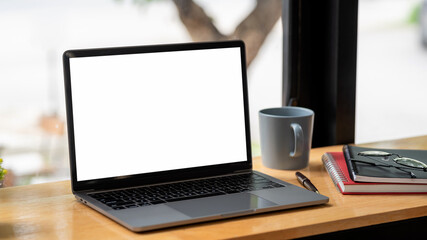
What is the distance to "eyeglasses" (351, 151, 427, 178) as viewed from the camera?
1430 millimetres

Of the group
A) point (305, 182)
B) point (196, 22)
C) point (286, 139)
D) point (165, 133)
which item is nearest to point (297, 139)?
point (286, 139)

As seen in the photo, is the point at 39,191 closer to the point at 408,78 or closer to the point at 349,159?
the point at 349,159

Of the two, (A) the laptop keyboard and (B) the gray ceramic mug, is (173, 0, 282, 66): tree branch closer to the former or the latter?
(B) the gray ceramic mug

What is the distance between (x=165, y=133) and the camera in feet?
4.63

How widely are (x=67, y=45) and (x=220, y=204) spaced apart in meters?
0.63

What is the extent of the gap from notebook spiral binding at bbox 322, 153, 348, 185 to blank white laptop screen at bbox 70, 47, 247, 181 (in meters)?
0.21

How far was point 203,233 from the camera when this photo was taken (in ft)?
3.72

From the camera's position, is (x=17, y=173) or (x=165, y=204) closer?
(x=165, y=204)

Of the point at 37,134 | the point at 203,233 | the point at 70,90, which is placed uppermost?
the point at 70,90

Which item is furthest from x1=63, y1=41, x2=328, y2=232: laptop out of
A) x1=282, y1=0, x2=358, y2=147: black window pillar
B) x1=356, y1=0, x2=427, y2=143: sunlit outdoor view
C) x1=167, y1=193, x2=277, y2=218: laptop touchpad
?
x1=356, y1=0, x2=427, y2=143: sunlit outdoor view

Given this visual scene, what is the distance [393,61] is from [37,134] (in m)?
1.12

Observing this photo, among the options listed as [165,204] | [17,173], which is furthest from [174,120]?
[17,173]

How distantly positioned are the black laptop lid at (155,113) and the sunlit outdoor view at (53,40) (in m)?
0.27

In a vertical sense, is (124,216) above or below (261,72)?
below
